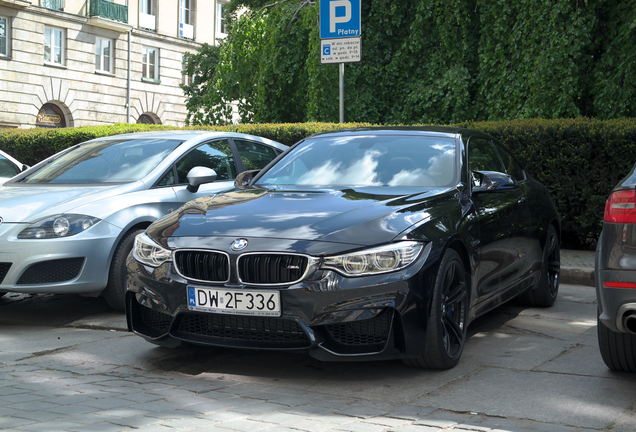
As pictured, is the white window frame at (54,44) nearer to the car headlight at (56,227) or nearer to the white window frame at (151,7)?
the white window frame at (151,7)

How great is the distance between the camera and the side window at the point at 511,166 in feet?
23.8

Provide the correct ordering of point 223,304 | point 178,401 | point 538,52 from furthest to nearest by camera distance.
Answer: point 538,52 → point 223,304 → point 178,401

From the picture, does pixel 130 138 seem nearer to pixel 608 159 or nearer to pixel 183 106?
pixel 608 159

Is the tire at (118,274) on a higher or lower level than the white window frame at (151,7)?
lower

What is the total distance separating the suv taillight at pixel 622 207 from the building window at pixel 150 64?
128ft

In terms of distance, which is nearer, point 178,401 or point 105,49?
point 178,401

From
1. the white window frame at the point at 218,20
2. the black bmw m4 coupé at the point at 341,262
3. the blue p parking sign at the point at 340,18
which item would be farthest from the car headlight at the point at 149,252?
the white window frame at the point at 218,20

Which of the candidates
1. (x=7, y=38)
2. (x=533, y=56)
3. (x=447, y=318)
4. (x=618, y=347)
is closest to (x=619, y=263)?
(x=618, y=347)

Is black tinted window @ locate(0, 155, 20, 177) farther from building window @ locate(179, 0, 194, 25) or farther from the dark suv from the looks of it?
building window @ locate(179, 0, 194, 25)

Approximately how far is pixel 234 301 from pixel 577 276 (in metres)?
5.31

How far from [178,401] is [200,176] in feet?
9.45

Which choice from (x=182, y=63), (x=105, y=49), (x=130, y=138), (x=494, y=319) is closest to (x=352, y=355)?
(x=494, y=319)

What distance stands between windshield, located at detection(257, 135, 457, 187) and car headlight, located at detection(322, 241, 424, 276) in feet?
3.87

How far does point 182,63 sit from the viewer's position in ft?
143
